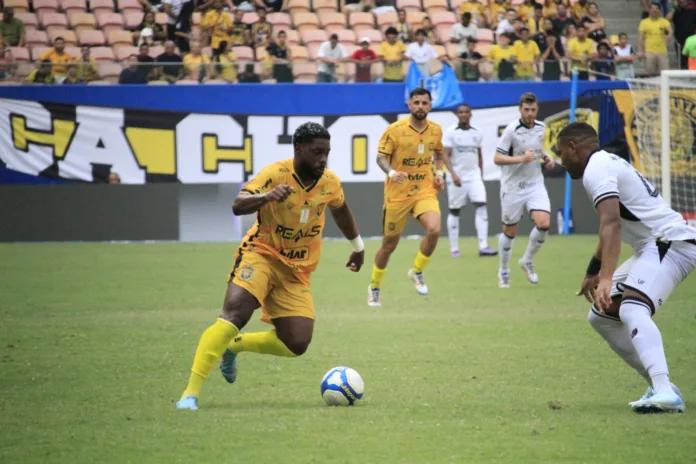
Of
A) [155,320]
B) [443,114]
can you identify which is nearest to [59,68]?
[443,114]

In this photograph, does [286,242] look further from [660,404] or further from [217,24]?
[217,24]

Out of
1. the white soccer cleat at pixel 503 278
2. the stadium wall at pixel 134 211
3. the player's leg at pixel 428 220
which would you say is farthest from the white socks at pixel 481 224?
the player's leg at pixel 428 220

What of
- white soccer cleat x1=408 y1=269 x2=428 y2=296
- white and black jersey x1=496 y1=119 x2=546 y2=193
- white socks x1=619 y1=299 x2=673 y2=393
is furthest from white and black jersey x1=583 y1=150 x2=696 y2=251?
white and black jersey x1=496 y1=119 x2=546 y2=193

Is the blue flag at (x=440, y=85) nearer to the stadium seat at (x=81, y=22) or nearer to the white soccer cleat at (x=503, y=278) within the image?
the stadium seat at (x=81, y=22)

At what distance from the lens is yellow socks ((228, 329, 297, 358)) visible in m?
7.91

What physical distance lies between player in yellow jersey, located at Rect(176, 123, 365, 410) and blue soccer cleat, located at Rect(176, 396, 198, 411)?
0.04 meters

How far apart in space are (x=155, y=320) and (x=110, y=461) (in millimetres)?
6695

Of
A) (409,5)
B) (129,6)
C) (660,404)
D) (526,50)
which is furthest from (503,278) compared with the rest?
(129,6)

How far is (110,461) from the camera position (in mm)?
5789

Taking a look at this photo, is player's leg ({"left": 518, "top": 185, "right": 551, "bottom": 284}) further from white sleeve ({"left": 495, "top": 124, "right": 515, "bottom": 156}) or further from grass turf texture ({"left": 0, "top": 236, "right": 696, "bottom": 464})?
white sleeve ({"left": 495, "top": 124, "right": 515, "bottom": 156})

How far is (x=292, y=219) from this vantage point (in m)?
7.77

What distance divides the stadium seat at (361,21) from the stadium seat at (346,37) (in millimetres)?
393

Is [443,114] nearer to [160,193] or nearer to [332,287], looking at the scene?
[160,193]

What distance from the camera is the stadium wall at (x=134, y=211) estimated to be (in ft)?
75.0
